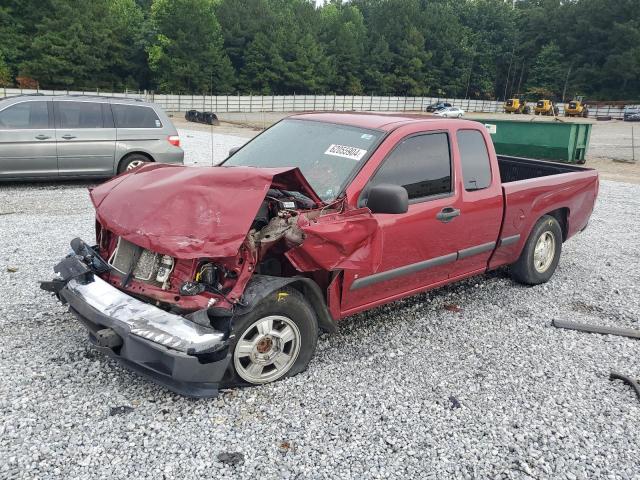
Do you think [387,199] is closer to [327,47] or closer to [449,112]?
[449,112]

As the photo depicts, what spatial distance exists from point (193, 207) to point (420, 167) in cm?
194

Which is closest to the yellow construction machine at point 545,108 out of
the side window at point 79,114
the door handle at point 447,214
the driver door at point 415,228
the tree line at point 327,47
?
the tree line at point 327,47

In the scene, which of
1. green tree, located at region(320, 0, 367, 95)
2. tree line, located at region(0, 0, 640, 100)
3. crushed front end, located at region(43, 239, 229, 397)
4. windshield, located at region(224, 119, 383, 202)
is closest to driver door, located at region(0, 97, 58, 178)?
windshield, located at region(224, 119, 383, 202)

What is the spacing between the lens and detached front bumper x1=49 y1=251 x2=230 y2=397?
2.95 meters

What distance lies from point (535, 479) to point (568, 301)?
3.07m

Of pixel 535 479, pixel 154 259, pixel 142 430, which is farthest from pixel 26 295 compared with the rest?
pixel 535 479

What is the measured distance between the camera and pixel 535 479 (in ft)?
9.33

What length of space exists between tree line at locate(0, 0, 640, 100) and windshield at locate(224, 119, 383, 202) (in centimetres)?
6077

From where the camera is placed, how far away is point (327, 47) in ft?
269

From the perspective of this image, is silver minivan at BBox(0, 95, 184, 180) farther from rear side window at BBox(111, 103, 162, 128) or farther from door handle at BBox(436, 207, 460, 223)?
door handle at BBox(436, 207, 460, 223)

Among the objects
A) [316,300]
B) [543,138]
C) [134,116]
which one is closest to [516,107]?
[543,138]

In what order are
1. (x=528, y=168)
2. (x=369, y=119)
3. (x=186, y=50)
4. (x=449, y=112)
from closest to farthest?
1. (x=369, y=119)
2. (x=528, y=168)
3. (x=449, y=112)
4. (x=186, y=50)

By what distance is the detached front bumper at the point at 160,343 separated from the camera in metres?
2.95

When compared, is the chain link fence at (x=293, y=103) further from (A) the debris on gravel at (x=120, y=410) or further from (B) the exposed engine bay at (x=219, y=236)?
(A) the debris on gravel at (x=120, y=410)
